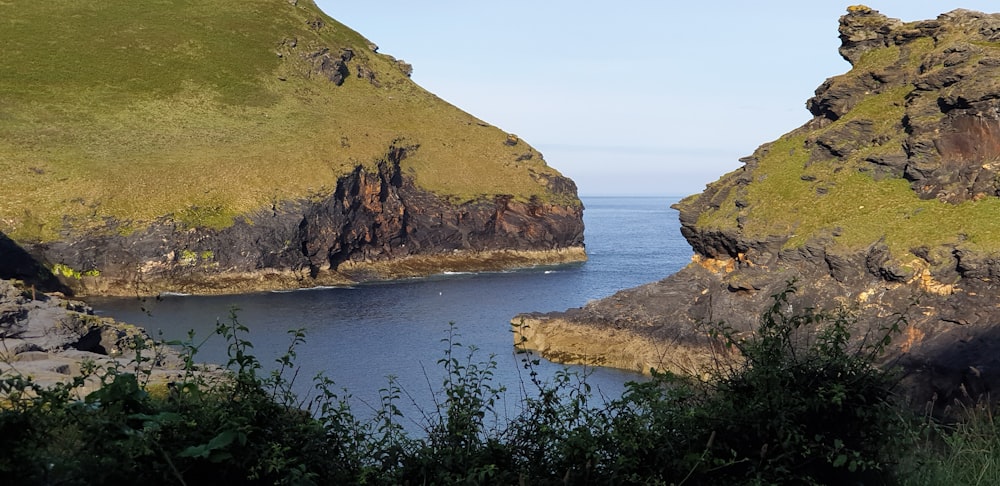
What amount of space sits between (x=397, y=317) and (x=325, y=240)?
34849mm

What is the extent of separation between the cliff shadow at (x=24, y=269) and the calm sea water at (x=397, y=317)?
5.73 metres

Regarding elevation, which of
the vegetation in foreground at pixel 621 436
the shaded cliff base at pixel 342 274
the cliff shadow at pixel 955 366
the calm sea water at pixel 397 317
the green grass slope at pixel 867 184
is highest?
the green grass slope at pixel 867 184

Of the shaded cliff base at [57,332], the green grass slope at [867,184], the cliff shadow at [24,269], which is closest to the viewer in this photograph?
the shaded cliff base at [57,332]

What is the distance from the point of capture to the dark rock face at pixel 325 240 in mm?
93000

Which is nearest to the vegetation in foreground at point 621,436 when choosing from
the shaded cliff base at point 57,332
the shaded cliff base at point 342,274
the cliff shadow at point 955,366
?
the cliff shadow at point 955,366

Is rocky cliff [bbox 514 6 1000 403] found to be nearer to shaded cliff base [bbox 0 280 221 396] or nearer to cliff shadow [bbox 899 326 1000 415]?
cliff shadow [bbox 899 326 1000 415]

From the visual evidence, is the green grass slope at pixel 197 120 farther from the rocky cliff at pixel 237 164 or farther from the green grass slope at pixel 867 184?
the green grass slope at pixel 867 184

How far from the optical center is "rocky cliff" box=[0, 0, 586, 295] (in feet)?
314

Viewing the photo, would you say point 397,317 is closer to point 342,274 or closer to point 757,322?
point 342,274

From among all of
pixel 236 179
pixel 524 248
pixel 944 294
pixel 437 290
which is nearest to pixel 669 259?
pixel 524 248

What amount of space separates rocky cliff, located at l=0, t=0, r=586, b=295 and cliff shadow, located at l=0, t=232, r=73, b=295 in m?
0.26

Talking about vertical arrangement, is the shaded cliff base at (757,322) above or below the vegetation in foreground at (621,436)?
below

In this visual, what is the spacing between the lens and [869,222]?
47562mm

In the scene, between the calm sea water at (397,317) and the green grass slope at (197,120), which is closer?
the calm sea water at (397,317)
